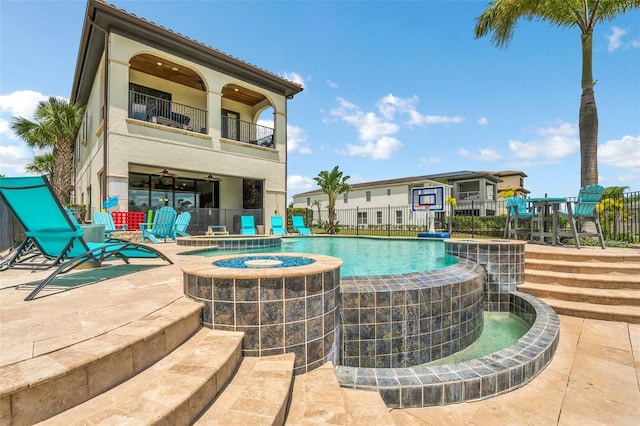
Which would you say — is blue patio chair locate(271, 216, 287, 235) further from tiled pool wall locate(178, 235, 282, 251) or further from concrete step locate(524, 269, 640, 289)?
concrete step locate(524, 269, 640, 289)

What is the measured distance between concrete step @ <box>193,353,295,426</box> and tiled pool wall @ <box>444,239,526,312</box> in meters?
4.35

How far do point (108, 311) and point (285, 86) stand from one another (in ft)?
49.3

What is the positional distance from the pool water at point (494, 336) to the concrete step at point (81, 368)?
9.72 ft

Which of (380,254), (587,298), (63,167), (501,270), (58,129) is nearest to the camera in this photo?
(587,298)

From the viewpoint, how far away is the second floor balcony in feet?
37.7

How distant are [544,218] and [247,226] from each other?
11517 mm

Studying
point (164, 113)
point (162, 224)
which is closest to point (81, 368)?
point (162, 224)

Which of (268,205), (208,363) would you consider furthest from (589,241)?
(268,205)

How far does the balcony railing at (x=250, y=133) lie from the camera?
15727mm

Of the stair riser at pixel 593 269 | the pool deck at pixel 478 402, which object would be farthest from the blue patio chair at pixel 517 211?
the pool deck at pixel 478 402

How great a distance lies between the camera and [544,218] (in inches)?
317

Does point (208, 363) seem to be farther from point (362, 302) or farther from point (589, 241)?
point (589, 241)

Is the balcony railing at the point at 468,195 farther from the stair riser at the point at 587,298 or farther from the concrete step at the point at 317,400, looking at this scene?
the concrete step at the point at 317,400

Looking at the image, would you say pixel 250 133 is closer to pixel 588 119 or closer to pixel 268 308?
pixel 588 119
